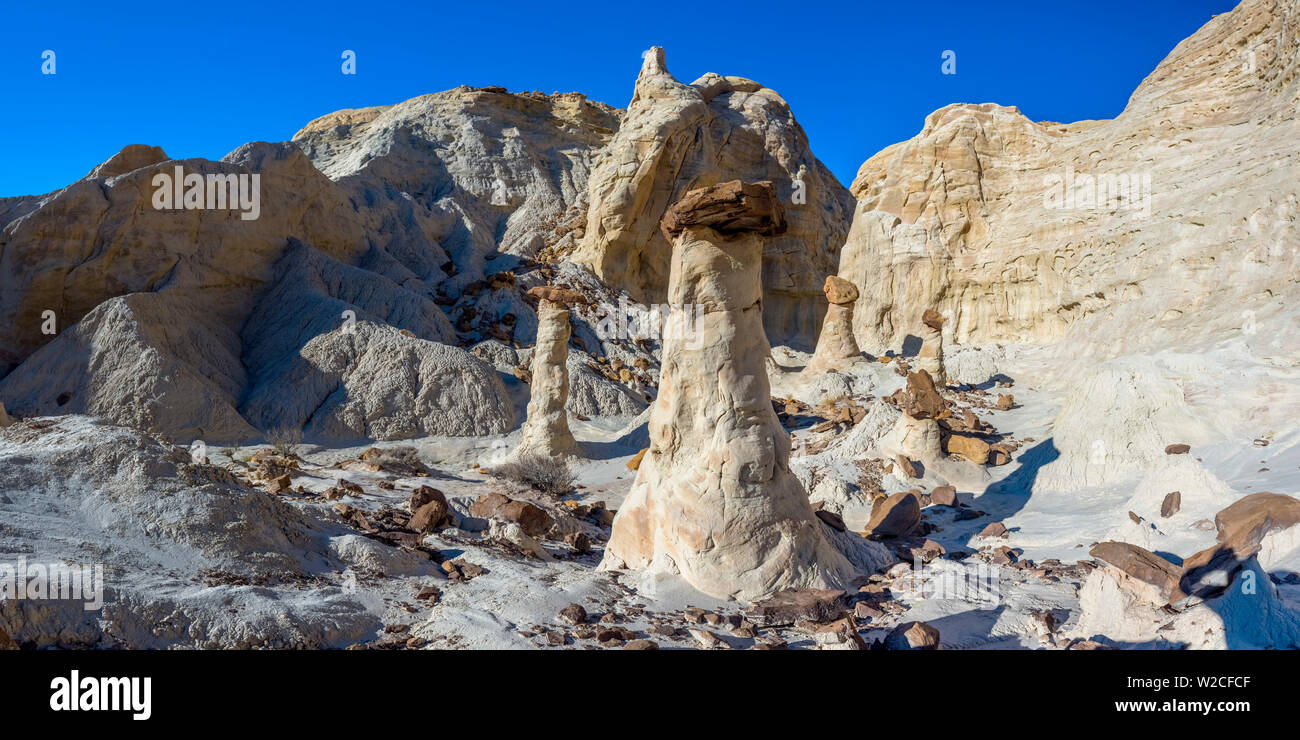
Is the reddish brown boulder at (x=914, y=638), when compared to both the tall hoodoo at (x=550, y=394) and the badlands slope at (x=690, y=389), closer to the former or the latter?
the badlands slope at (x=690, y=389)

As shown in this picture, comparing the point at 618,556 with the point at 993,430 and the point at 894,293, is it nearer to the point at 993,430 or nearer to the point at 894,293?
the point at 993,430

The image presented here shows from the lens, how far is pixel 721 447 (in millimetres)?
7270

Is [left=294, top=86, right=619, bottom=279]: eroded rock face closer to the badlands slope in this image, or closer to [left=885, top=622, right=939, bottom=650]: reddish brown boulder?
the badlands slope

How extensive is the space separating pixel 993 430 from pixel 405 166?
94.4 feet

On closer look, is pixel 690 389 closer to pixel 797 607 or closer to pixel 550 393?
pixel 797 607

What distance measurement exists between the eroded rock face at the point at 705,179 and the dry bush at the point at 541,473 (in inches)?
599

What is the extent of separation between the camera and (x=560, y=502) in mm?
13016

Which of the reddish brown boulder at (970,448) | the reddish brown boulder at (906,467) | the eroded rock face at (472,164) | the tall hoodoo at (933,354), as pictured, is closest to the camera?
the reddish brown boulder at (906,467)

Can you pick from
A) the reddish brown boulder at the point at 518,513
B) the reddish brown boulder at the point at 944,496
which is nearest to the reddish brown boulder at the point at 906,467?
the reddish brown boulder at the point at 944,496

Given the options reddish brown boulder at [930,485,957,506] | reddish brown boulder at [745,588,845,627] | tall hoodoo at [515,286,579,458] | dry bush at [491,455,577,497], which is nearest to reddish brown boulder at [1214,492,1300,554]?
reddish brown boulder at [745,588,845,627]

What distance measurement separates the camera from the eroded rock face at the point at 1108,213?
1367 cm

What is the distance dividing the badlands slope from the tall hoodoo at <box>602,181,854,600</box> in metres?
0.04

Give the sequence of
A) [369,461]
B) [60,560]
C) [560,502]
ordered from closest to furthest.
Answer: [60,560]
[560,502]
[369,461]
